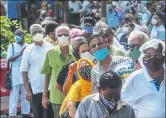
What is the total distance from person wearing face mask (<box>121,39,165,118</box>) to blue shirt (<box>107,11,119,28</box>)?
41.5ft

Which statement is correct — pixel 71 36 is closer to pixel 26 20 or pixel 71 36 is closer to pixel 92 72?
pixel 92 72

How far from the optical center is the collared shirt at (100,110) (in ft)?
→ 16.4

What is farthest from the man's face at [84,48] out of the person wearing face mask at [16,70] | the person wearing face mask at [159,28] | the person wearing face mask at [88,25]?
the person wearing face mask at [159,28]

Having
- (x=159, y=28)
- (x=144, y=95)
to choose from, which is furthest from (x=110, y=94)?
(x=159, y=28)

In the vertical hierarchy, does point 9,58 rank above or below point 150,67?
below

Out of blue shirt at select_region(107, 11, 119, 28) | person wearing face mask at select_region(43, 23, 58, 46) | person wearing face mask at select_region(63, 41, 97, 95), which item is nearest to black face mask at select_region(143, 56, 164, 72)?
person wearing face mask at select_region(63, 41, 97, 95)

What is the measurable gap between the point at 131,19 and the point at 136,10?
658cm

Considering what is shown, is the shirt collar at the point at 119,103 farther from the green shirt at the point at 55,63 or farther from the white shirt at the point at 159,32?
the white shirt at the point at 159,32

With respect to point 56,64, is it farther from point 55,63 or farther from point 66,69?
point 66,69

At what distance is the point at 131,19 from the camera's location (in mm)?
13859

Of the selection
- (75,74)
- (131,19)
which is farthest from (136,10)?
(75,74)

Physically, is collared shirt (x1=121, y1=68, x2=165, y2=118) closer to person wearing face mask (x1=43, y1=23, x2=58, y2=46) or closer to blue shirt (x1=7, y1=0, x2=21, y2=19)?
person wearing face mask (x1=43, y1=23, x2=58, y2=46)

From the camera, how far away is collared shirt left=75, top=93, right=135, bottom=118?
16.4 feet

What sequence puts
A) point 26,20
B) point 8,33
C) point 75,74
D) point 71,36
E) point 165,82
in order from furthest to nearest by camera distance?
A: point 26,20, point 8,33, point 71,36, point 75,74, point 165,82
